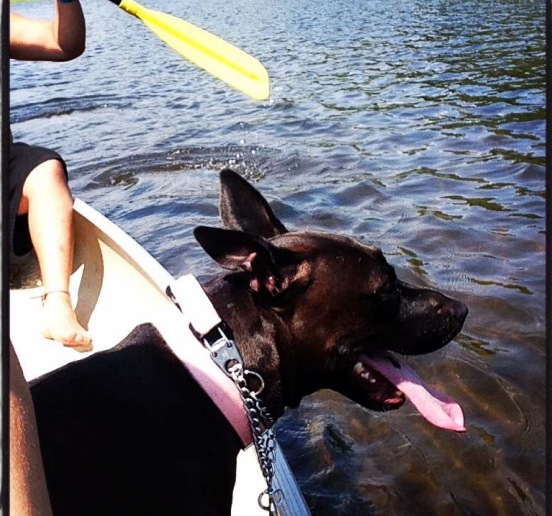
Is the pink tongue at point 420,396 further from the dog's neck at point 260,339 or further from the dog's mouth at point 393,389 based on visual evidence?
the dog's neck at point 260,339

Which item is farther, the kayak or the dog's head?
the kayak

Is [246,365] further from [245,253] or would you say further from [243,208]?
[243,208]

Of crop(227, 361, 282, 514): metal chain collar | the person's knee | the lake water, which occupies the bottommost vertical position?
the lake water

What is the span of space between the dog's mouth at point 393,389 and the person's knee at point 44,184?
6.81ft

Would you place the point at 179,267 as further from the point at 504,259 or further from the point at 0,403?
the point at 0,403

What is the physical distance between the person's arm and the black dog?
1.43 m

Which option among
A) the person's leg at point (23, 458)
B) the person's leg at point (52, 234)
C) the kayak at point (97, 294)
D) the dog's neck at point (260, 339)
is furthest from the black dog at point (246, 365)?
the person's leg at point (52, 234)

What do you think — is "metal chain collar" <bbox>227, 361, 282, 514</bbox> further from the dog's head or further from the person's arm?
the person's arm

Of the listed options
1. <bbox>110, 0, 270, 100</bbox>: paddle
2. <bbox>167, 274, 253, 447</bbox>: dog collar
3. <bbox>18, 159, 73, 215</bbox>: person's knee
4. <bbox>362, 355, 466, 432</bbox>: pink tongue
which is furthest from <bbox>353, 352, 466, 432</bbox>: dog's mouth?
<bbox>18, 159, 73, 215</bbox>: person's knee

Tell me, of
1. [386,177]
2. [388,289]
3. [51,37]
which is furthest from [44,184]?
[386,177]

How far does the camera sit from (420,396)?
9.53 ft

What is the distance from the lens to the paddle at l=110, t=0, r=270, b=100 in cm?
282

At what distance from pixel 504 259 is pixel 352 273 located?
3.30 m

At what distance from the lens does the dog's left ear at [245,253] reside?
2.31 meters
